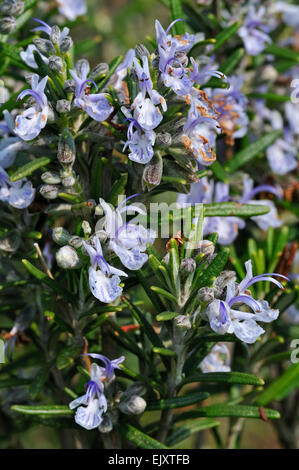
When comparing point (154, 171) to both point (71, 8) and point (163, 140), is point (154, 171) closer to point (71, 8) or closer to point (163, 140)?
point (163, 140)

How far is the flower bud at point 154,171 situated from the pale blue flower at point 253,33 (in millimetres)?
644

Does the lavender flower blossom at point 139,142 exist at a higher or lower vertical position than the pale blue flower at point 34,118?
lower

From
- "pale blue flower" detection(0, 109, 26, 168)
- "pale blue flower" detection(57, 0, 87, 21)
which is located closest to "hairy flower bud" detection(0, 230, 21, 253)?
"pale blue flower" detection(0, 109, 26, 168)

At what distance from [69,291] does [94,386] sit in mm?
218

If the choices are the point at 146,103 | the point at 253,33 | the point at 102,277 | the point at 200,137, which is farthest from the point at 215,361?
the point at 253,33

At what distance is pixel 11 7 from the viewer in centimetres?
145

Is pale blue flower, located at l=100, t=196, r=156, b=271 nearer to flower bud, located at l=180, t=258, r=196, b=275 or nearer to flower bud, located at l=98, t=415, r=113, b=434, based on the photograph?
flower bud, located at l=180, t=258, r=196, b=275

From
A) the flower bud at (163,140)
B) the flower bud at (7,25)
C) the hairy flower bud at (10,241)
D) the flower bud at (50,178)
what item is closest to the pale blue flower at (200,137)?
the flower bud at (163,140)

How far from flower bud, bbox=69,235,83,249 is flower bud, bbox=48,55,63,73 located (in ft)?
1.15

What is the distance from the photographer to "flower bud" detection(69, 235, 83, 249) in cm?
114

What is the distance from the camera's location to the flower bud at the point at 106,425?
1.22 m

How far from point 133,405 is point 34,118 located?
63 cm

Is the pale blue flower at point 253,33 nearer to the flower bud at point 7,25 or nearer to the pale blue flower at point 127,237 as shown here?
the flower bud at point 7,25

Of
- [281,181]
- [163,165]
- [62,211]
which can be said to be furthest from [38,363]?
[281,181]
